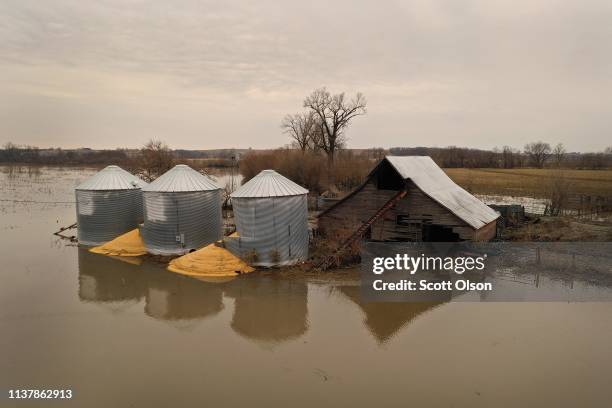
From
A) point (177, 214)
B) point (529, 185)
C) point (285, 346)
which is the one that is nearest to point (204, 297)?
point (285, 346)

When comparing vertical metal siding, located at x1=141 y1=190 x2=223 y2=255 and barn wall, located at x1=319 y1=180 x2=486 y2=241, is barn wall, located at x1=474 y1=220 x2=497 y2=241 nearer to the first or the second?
barn wall, located at x1=319 y1=180 x2=486 y2=241

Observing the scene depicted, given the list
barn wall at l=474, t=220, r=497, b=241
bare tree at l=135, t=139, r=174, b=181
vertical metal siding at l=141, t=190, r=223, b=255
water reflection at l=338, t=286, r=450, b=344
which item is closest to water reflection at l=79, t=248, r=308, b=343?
vertical metal siding at l=141, t=190, r=223, b=255

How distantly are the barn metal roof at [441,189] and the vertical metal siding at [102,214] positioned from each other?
1550 centimetres

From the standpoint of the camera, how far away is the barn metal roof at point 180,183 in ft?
76.7

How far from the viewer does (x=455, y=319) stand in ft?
50.0

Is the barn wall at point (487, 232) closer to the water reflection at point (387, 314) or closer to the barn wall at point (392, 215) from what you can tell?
the barn wall at point (392, 215)

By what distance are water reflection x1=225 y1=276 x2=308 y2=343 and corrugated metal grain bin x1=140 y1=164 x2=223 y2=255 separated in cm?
535

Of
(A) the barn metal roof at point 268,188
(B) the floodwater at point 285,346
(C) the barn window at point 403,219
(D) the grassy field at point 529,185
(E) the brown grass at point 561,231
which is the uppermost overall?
(A) the barn metal roof at point 268,188

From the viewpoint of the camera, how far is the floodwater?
11.0 m

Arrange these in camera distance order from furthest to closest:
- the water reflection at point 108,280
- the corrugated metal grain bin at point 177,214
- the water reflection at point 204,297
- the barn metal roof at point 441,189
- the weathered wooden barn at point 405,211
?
the corrugated metal grain bin at point 177,214, the barn metal roof at point 441,189, the weathered wooden barn at point 405,211, the water reflection at point 108,280, the water reflection at point 204,297

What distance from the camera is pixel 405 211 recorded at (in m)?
22.8

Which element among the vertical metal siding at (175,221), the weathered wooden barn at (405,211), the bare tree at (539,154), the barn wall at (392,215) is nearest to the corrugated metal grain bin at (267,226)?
the vertical metal siding at (175,221)

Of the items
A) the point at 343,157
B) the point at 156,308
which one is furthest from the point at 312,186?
the point at 156,308

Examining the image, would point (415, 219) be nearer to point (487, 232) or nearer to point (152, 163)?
point (487, 232)
